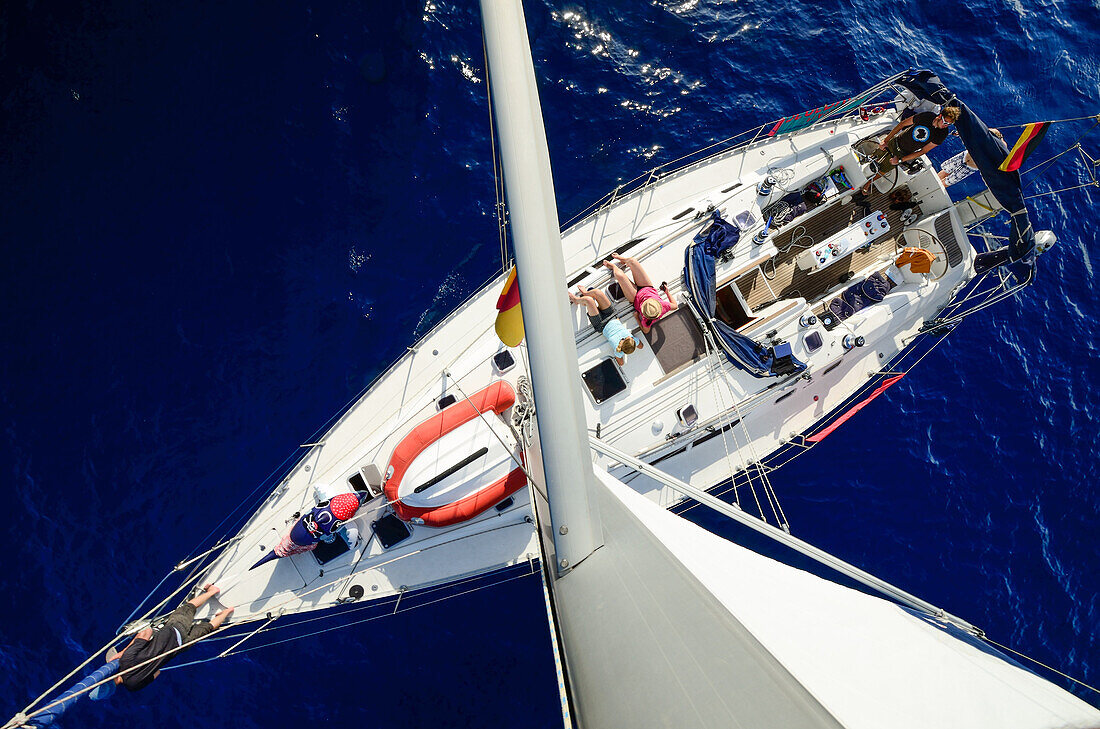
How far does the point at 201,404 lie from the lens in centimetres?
1295

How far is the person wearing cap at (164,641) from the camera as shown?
9.24m

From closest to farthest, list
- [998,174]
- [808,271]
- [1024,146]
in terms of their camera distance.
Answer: [1024,146] < [998,174] < [808,271]

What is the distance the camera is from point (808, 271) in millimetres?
12703

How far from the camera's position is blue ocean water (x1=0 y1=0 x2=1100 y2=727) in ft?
→ 41.0

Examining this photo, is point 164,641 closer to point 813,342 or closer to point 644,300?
point 644,300

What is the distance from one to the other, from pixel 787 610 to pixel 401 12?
16.6 metres

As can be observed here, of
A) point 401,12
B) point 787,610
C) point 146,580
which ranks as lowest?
point 787,610

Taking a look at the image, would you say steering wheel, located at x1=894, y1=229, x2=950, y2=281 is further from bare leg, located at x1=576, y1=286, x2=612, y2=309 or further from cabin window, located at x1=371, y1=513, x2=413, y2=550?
cabin window, located at x1=371, y1=513, x2=413, y2=550

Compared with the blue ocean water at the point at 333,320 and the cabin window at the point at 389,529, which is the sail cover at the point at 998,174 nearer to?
the blue ocean water at the point at 333,320

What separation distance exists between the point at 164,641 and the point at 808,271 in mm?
15099

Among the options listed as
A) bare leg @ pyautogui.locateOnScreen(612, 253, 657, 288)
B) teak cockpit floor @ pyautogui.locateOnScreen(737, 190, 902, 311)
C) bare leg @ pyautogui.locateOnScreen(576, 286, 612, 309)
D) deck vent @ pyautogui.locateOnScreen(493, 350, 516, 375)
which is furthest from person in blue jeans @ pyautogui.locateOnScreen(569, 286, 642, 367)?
teak cockpit floor @ pyautogui.locateOnScreen(737, 190, 902, 311)

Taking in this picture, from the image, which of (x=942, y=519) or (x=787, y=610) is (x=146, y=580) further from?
(x=942, y=519)

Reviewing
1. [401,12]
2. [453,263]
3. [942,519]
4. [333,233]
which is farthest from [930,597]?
[401,12]

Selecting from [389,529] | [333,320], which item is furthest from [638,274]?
[333,320]
